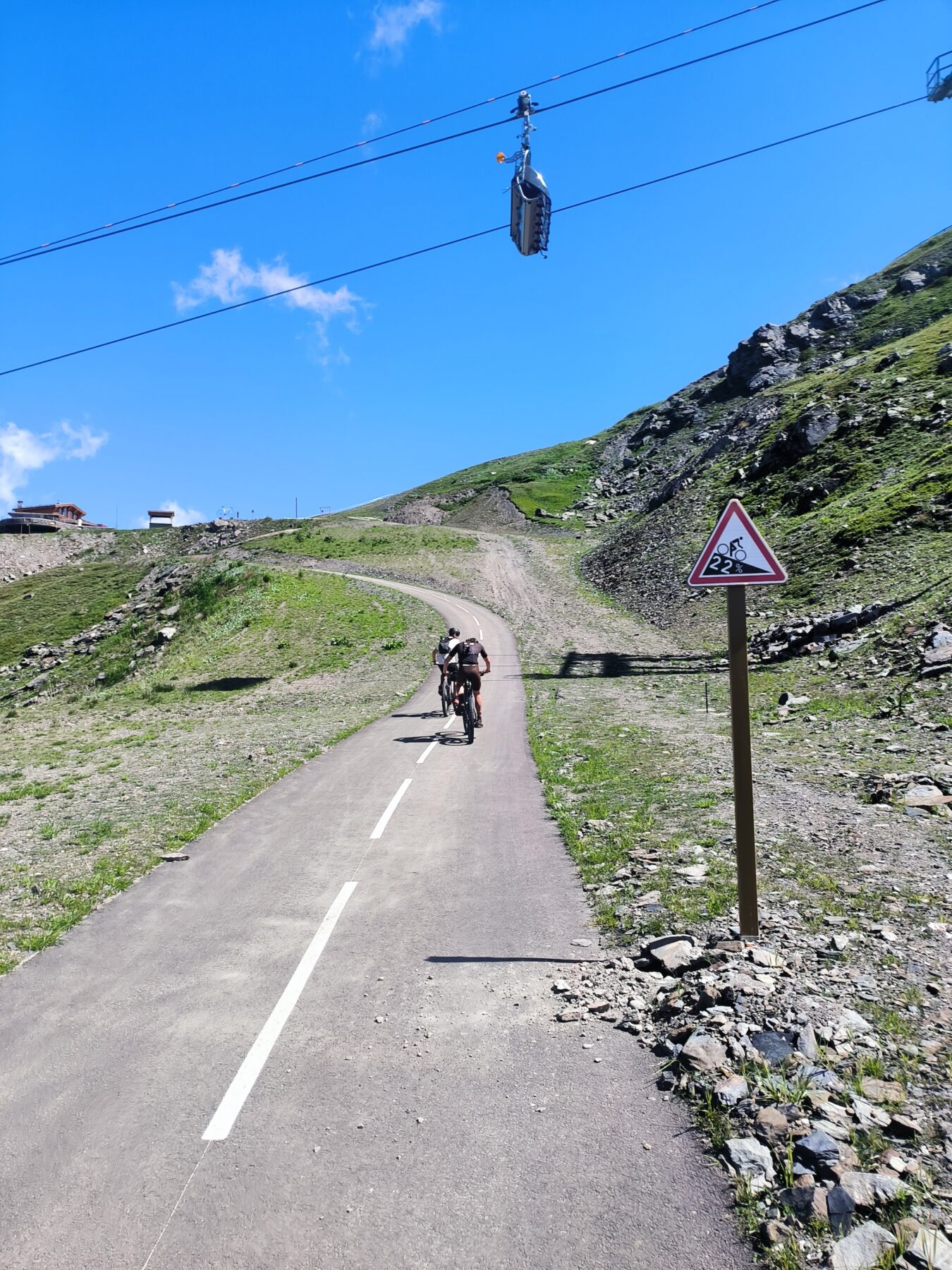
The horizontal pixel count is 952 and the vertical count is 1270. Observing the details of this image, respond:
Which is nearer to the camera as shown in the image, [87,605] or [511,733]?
[511,733]

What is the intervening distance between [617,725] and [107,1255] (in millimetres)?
15560

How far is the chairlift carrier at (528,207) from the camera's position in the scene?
11336mm

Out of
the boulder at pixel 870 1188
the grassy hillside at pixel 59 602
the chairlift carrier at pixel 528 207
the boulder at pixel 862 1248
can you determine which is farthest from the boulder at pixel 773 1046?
the grassy hillside at pixel 59 602

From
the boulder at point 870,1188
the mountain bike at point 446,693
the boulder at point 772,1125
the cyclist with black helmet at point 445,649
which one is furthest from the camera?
the mountain bike at point 446,693

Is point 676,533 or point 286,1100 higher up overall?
point 676,533

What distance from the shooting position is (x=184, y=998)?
219 inches

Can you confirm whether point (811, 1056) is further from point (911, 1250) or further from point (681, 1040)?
point (911, 1250)

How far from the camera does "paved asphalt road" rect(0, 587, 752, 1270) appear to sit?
10.8 ft

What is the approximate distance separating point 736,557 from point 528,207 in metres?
8.17

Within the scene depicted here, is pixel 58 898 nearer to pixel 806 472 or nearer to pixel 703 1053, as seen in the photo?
pixel 703 1053

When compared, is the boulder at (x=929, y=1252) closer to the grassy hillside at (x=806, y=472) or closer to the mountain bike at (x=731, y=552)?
the mountain bike at (x=731, y=552)

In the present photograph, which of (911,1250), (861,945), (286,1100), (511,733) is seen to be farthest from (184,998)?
(511,733)

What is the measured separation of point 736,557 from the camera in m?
6.14

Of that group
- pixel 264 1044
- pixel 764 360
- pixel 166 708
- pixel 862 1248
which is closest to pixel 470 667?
pixel 264 1044
